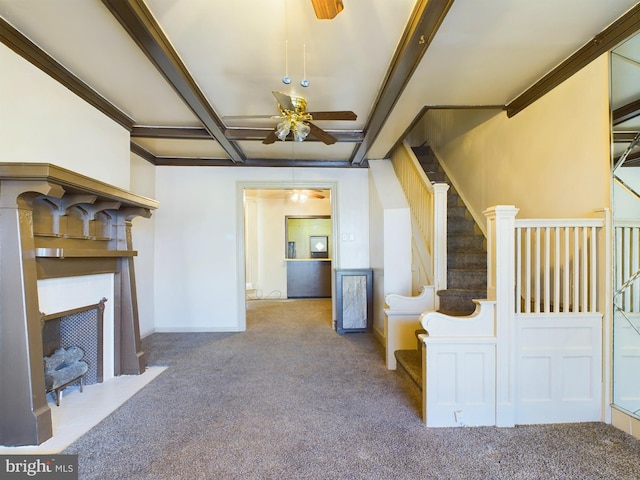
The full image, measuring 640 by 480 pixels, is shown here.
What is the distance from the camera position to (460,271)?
2955mm

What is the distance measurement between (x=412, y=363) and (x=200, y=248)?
10.8ft

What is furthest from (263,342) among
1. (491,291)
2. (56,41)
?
(56,41)

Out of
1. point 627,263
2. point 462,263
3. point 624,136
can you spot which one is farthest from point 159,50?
point 627,263

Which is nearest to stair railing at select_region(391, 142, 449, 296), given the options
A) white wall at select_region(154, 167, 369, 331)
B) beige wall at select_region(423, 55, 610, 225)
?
beige wall at select_region(423, 55, 610, 225)

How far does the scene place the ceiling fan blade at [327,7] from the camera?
1.32 meters

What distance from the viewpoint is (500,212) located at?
2018 mm

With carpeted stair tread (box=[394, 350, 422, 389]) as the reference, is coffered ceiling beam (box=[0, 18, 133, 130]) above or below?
above

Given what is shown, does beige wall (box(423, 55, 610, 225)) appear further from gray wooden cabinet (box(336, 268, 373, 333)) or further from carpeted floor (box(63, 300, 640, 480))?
gray wooden cabinet (box(336, 268, 373, 333))

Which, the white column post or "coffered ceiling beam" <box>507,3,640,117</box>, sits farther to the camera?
the white column post

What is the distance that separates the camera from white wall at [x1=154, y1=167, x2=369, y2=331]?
14.7ft

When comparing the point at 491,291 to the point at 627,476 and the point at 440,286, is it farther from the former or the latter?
the point at 627,476

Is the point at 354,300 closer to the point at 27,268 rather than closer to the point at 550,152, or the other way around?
the point at 550,152

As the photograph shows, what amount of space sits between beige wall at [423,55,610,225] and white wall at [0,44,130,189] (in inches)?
147

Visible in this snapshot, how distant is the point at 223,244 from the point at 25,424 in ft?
9.62
